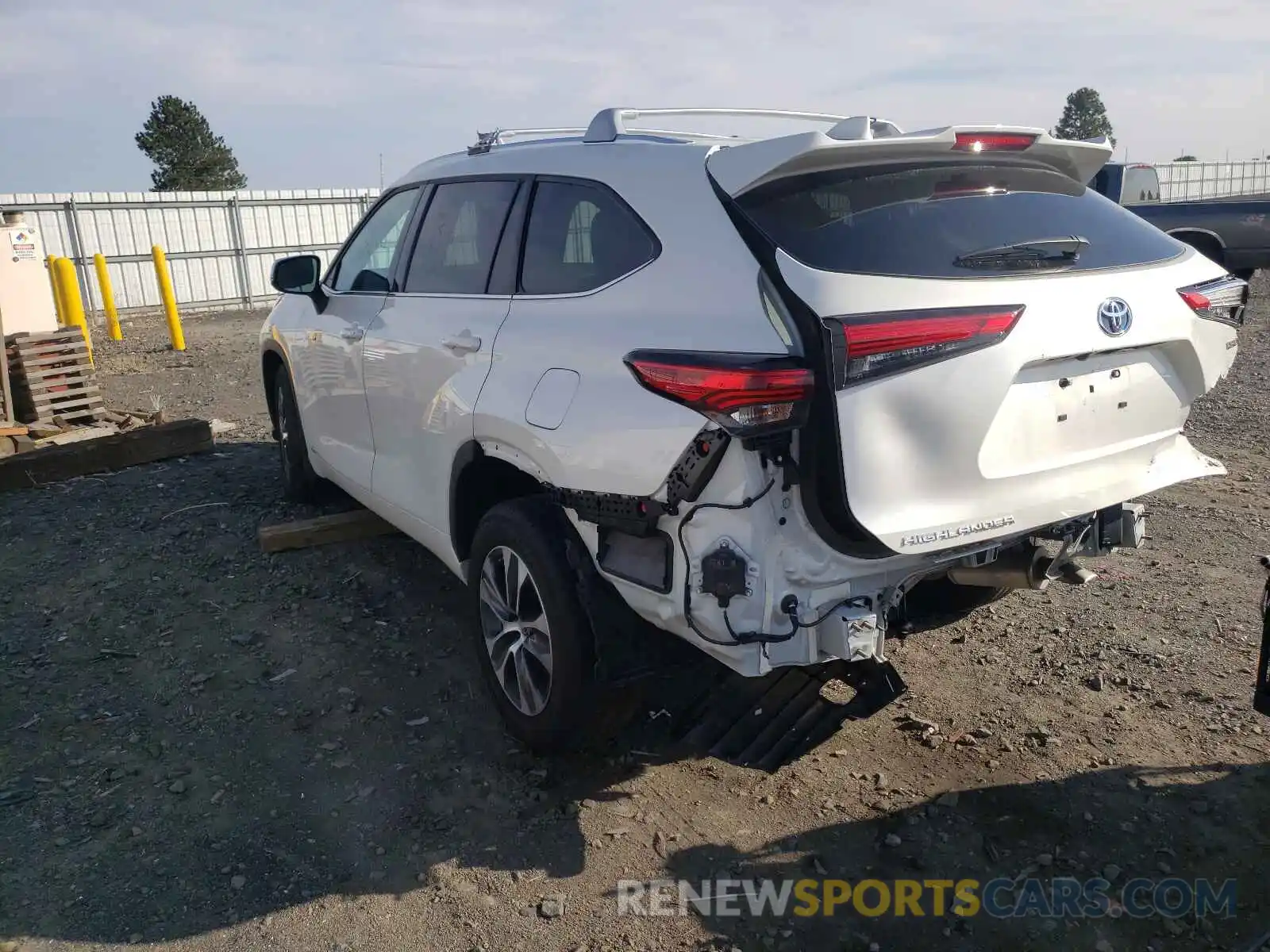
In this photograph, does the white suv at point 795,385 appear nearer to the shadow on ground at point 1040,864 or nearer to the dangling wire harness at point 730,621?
the dangling wire harness at point 730,621

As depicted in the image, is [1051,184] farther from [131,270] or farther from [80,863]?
[131,270]

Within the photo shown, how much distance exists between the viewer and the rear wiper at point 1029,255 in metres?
2.71

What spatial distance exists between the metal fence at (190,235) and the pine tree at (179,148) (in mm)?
22488

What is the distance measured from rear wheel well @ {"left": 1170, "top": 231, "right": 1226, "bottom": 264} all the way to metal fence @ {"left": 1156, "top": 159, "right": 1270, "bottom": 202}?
30.3m

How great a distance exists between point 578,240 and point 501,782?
1.81 m

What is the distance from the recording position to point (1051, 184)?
3.19 meters

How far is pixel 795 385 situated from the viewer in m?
2.47

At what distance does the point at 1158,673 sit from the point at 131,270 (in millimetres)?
21555

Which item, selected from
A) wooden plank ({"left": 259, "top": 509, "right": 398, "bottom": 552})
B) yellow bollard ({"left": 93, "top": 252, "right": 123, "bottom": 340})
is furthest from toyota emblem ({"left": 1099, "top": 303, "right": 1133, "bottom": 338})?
yellow bollard ({"left": 93, "top": 252, "right": 123, "bottom": 340})

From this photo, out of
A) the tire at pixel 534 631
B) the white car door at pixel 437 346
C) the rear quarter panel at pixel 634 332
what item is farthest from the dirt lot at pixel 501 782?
the rear quarter panel at pixel 634 332

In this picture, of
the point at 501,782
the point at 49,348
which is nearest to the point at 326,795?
the point at 501,782

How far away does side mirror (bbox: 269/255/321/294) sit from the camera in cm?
507

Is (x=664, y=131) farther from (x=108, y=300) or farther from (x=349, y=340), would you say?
(x=108, y=300)

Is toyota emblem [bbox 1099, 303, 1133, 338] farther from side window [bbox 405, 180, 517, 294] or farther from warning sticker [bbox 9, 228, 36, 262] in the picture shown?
warning sticker [bbox 9, 228, 36, 262]
